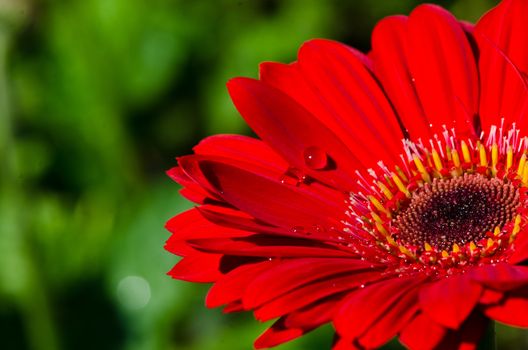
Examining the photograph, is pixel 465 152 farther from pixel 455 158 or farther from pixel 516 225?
pixel 516 225

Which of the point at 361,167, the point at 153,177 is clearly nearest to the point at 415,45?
the point at 361,167

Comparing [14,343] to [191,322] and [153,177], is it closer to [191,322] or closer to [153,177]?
[191,322]

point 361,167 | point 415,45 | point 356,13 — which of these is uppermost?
point 356,13

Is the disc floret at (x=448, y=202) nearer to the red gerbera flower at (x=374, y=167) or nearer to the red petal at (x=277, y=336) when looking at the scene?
the red gerbera flower at (x=374, y=167)

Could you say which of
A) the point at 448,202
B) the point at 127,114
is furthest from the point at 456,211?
the point at 127,114

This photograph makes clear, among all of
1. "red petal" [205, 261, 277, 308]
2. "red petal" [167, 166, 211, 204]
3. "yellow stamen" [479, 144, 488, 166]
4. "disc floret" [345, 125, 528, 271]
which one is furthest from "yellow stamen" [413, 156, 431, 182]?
"red petal" [205, 261, 277, 308]

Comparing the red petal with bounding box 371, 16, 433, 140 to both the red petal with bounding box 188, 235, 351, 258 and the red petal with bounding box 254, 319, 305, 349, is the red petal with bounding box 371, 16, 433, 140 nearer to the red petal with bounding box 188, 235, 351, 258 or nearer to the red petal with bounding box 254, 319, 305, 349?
the red petal with bounding box 188, 235, 351, 258

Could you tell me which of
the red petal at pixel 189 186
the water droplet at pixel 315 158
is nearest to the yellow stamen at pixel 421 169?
the water droplet at pixel 315 158
